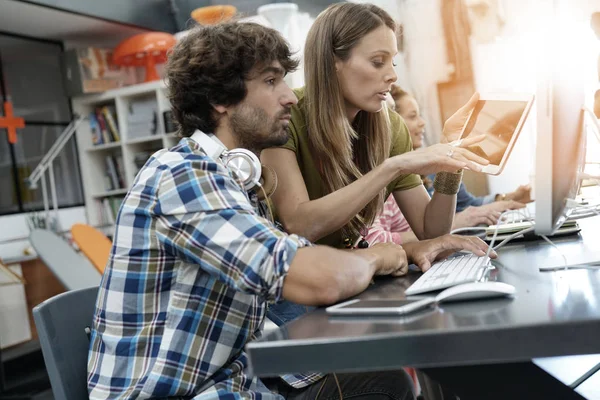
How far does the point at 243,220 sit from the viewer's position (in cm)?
91

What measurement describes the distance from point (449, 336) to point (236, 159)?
0.61m

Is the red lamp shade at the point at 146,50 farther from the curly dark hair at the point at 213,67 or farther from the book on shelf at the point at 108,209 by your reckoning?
the curly dark hair at the point at 213,67

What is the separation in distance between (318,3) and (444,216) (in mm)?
3070

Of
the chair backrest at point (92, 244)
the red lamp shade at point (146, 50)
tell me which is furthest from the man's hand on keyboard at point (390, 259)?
the red lamp shade at point (146, 50)

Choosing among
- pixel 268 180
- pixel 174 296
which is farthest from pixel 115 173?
pixel 174 296

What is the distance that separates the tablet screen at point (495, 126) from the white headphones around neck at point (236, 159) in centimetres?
57

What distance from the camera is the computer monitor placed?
820 millimetres

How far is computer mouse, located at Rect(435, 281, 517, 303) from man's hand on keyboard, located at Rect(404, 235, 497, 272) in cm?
41

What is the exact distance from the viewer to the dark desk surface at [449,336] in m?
0.62

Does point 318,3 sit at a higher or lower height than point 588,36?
higher

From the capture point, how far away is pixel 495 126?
1477mm

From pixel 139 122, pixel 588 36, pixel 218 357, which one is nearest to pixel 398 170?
pixel 218 357

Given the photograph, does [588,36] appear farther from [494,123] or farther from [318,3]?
[494,123]

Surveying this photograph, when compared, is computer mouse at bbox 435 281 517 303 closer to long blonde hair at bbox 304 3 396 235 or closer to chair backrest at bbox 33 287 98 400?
chair backrest at bbox 33 287 98 400
